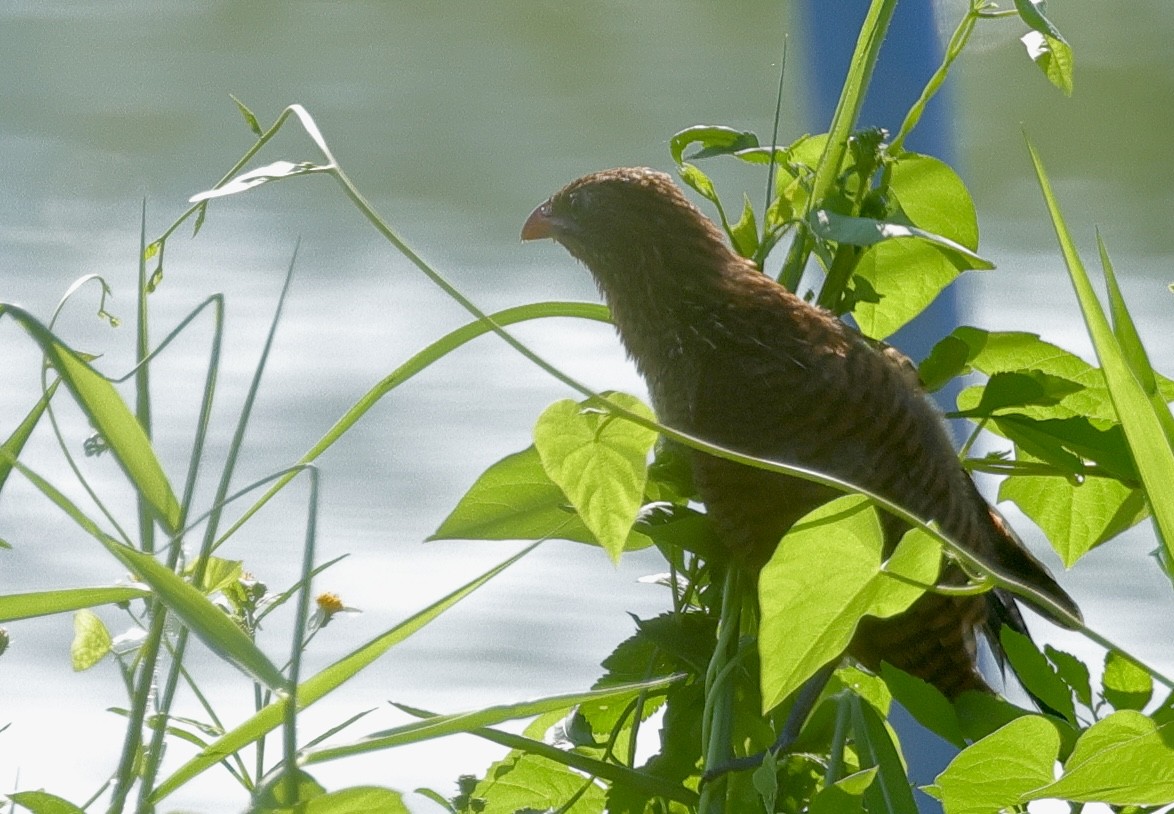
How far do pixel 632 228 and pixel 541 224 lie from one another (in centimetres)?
5

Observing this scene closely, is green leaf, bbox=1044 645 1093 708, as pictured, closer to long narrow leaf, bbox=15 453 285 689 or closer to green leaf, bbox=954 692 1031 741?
green leaf, bbox=954 692 1031 741

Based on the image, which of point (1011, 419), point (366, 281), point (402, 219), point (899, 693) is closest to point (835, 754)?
point (899, 693)

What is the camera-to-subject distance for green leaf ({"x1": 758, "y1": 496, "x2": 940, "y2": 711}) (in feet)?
1.15

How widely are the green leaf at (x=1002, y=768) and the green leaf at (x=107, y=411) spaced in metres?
0.20

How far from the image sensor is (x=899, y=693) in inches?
16.6

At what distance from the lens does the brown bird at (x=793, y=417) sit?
499mm

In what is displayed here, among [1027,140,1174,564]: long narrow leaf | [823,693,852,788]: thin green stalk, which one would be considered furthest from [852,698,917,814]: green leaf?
[1027,140,1174,564]: long narrow leaf

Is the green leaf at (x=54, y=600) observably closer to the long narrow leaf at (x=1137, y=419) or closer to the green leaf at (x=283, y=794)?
the green leaf at (x=283, y=794)

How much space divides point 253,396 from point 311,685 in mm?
87

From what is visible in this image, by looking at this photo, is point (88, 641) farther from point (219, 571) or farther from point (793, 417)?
point (793, 417)

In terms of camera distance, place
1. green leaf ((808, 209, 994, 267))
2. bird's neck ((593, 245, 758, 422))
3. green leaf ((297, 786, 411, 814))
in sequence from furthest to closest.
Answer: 1. bird's neck ((593, 245, 758, 422))
2. green leaf ((808, 209, 994, 267))
3. green leaf ((297, 786, 411, 814))

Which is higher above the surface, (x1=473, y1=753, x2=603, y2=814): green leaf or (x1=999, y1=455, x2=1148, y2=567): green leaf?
(x1=999, y1=455, x2=1148, y2=567): green leaf

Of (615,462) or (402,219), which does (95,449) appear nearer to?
(615,462)

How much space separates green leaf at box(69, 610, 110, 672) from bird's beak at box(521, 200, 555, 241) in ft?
0.76
